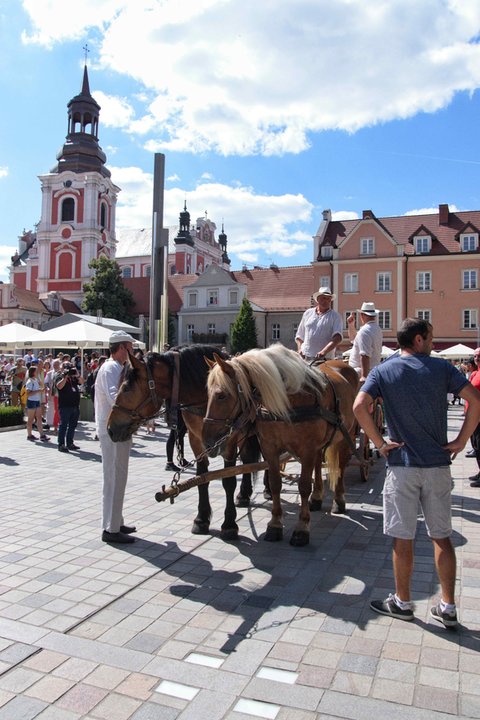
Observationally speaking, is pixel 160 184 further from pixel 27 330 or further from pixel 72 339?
pixel 27 330

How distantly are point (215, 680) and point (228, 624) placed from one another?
678mm

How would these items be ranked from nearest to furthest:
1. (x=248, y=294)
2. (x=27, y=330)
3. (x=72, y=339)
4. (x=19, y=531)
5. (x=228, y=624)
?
1. (x=228, y=624)
2. (x=19, y=531)
3. (x=72, y=339)
4. (x=27, y=330)
5. (x=248, y=294)

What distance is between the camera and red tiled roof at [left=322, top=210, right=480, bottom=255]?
41812 mm

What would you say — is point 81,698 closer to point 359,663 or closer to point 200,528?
point 359,663

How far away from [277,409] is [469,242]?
41258mm

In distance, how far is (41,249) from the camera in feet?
211

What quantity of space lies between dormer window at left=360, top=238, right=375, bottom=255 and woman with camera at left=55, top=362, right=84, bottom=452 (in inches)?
1376

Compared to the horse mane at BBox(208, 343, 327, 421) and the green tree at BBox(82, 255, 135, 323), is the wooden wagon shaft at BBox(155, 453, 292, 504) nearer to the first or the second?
the horse mane at BBox(208, 343, 327, 421)

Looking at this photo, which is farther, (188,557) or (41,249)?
(41,249)

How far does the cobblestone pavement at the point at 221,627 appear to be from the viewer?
284 centimetres

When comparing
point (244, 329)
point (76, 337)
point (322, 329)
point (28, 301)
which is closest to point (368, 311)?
point (322, 329)

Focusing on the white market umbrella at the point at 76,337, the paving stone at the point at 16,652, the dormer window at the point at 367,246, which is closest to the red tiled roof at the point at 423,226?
the dormer window at the point at 367,246

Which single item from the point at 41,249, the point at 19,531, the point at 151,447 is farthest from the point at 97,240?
the point at 19,531

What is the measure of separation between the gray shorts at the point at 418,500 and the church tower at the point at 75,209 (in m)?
62.4
